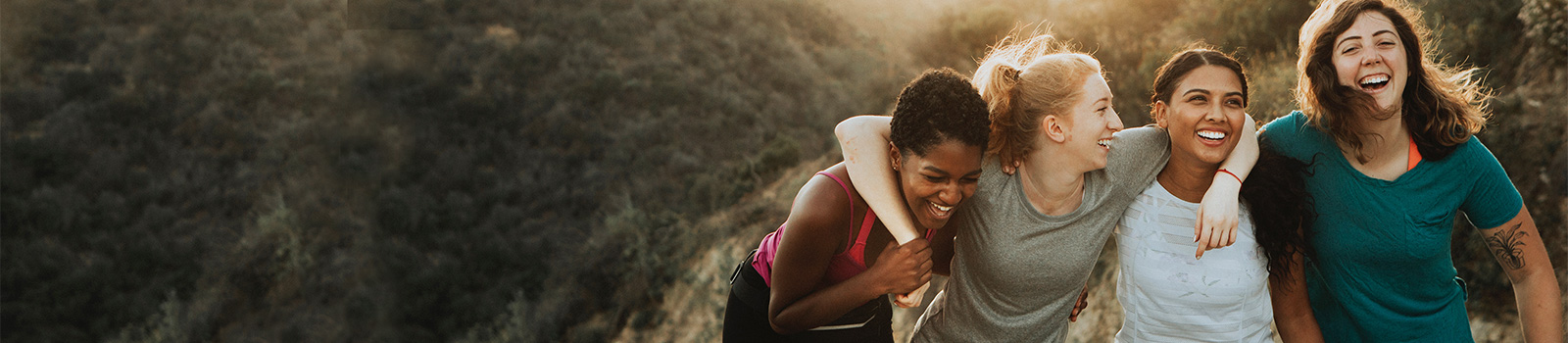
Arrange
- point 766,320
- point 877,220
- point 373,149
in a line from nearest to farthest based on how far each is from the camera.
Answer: point 877,220
point 766,320
point 373,149

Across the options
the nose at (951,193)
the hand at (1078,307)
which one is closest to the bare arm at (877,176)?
the nose at (951,193)

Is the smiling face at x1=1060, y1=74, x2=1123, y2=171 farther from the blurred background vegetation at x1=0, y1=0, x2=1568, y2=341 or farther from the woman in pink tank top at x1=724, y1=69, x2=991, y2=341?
the blurred background vegetation at x1=0, y1=0, x2=1568, y2=341

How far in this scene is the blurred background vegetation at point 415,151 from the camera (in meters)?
14.6

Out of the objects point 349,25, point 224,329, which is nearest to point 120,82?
point 349,25

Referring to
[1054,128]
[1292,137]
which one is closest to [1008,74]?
[1054,128]

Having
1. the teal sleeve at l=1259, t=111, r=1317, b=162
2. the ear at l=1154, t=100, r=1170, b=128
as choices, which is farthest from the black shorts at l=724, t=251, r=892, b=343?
the teal sleeve at l=1259, t=111, r=1317, b=162

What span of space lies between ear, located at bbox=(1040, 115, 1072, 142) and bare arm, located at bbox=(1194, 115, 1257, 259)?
41 centimetres

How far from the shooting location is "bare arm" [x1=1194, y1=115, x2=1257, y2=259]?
2109 millimetres

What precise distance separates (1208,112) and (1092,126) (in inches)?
13.0

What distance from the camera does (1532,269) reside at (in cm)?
230

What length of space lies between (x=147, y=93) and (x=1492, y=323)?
2504 cm

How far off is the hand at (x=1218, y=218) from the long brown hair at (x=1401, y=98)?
415mm

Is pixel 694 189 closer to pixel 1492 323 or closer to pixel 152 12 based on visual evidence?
pixel 1492 323

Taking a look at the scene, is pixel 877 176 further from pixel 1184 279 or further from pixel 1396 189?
pixel 1396 189
